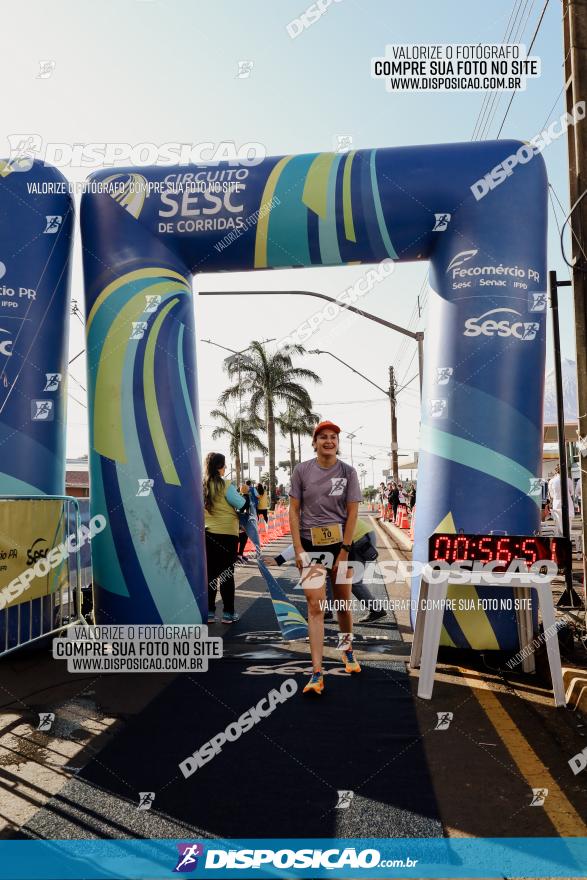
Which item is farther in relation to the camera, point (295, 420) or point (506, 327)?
point (295, 420)

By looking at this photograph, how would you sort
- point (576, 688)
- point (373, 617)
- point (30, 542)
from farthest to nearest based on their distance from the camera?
point (373, 617), point (30, 542), point (576, 688)

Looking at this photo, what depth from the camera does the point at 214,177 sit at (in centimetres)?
754

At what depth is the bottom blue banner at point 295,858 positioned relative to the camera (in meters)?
3.00

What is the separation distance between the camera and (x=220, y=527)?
347 inches

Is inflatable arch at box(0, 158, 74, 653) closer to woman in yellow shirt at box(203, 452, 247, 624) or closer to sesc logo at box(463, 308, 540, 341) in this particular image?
woman in yellow shirt at box(203, 452, 247, 624)

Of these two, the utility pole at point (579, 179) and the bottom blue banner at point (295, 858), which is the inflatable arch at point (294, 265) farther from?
the bottom blue banner at point (295, 858)

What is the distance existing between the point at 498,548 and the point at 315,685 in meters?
1.69

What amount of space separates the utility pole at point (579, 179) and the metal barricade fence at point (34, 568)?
15.8 feet

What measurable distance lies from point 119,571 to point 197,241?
3.38 m

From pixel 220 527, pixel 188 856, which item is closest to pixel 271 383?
pixel 220 527

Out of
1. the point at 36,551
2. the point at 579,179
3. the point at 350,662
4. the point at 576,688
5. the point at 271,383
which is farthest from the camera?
the point at 271,383

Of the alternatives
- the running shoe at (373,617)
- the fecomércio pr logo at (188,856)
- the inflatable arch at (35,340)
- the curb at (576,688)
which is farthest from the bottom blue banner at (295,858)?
the running shoe at (373,617)

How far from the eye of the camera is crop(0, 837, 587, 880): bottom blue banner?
300 centimetres

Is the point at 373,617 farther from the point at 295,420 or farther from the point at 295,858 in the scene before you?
the point at 295,420
